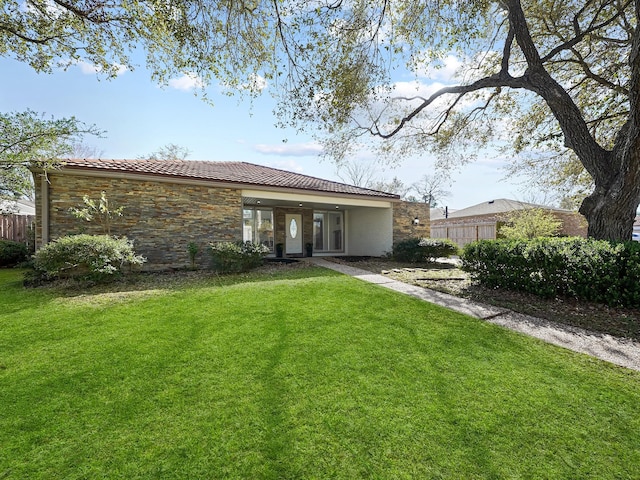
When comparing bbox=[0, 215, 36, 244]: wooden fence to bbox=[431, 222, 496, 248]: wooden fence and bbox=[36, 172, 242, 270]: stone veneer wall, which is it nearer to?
bbox=[36, 172, 242, 270]: stone veneer wall

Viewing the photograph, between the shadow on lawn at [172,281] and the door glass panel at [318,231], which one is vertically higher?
the door glass panel at [318,231]

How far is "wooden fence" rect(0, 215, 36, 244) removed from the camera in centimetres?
1278

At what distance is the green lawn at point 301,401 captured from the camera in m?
2.06

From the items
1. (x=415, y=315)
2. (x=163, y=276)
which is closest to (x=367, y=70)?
(x=415, y=315)

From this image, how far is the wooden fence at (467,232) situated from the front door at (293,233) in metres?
10.6

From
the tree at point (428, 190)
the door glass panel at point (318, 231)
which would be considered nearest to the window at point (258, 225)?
the door glass panel at point (318, 231)

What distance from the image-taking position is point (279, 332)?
430 centimetres

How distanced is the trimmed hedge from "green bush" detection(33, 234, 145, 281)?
9137 millimetres

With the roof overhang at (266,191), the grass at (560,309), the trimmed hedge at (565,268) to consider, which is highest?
the roof overhang at (266,191)

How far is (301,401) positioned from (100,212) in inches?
340

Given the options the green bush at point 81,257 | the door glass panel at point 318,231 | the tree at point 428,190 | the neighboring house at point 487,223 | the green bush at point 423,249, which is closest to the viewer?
the green bush at point 81,257

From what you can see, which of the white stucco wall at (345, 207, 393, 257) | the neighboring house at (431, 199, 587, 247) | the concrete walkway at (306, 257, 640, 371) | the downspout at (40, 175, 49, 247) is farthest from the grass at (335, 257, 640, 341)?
the neighboring house at (431, 199, 587, 247)

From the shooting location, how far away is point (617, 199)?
6699 millimetres

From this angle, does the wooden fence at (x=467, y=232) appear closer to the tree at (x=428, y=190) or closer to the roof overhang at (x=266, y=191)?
the roof overhang at (x=266, y=191)
